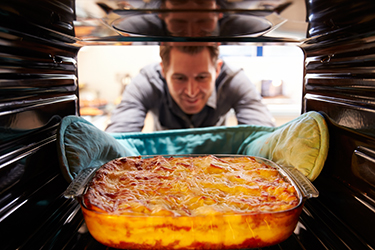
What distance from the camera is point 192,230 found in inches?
25.1

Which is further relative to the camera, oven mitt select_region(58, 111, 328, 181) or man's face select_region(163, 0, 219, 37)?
oven mitt select_region(58, 111, 328, 181)

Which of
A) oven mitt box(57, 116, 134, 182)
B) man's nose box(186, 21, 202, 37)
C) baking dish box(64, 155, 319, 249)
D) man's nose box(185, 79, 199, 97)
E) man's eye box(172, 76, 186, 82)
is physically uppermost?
man's nose box(186, 21, 202, 37)

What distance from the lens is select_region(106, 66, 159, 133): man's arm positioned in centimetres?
186

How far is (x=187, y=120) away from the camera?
178 cm

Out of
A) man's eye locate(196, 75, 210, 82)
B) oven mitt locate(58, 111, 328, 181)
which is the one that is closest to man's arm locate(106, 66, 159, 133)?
man's eye locate(196, 75, 210, 82)

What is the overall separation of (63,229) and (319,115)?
90cm

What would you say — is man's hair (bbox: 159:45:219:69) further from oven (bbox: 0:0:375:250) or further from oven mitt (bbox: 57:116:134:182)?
oven mitt (bbox: 57:116:134:182)

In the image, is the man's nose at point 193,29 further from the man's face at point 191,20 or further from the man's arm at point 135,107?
the man's arm at point 135,107

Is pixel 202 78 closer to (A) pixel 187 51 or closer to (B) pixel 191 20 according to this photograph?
(A) pixel 187 51

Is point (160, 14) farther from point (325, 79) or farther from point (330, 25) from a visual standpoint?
point (325, 79)

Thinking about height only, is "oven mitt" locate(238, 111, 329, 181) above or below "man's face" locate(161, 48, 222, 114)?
below

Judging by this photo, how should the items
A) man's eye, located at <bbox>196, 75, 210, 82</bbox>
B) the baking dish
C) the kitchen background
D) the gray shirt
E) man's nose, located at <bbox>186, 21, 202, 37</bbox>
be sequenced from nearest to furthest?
the baking dish → man's nose, located at <bbox>186, 21, 202, 37</bbox> → man's eye, located at <bbox>196, 75, 210, 82</bbox> → the gray shirt → the kitchen background

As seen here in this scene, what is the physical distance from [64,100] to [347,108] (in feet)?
3.15

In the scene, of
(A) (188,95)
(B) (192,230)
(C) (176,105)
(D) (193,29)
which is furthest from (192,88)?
(B) (192,230)
